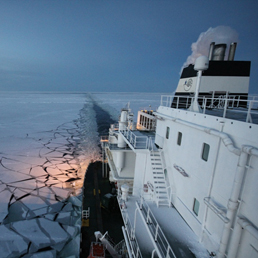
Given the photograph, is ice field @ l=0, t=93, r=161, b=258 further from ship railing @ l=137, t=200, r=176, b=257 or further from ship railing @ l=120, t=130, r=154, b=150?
ship railing @ l=120, t=130, r=154, b=150

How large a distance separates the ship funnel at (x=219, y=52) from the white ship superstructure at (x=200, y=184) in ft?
3.51

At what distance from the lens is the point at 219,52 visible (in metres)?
9.62

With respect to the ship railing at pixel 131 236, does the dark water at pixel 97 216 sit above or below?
below

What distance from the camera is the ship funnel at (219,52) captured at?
9.52 meters

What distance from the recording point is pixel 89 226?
873 centimetres

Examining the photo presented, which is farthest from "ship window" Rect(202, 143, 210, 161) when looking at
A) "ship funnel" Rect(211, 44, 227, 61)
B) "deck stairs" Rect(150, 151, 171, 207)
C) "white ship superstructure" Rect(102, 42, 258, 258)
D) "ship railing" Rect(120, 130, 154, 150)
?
"ship funnel" Rect(211, 44, 227, 61)

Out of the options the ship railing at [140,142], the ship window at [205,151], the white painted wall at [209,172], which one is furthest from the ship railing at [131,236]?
the ship window at [205,151]

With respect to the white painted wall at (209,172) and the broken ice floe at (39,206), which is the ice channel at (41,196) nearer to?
the broken ice floe at (39,206)

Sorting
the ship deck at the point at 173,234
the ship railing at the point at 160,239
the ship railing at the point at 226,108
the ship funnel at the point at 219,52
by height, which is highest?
the ship funnel at the point at 219,52

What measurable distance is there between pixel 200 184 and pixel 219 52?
7.56 m

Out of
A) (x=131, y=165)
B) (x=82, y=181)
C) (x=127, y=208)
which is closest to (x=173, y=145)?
(x=127, y=208)

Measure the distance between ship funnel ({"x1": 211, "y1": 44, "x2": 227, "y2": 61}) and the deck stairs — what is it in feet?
19.9

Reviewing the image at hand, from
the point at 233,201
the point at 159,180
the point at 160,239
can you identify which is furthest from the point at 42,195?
the point at 233,201

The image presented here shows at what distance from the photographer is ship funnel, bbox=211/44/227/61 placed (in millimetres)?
9516
